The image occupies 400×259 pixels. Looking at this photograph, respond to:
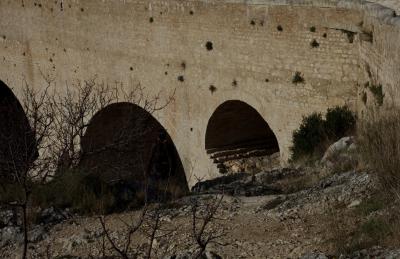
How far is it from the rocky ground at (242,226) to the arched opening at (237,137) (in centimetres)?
418

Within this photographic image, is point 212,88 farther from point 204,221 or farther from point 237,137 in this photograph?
point 204,221

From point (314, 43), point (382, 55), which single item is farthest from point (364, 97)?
point (314, 43)

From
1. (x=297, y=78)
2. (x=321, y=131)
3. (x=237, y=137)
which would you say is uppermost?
(x=297, y=78)

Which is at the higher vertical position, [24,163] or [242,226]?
[24,163]

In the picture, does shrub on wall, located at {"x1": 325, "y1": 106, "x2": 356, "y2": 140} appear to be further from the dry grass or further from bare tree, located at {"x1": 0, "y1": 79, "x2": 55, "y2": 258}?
bare tree, located at {"x1": 0, "y1": 79, "x2": 55, "y2": 258}

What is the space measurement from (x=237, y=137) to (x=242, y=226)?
5.93 meters

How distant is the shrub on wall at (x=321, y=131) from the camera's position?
8617mm

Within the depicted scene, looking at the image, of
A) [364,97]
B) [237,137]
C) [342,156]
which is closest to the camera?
[342,156]

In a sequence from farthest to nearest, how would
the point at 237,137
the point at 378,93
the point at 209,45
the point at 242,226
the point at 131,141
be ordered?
the point at 131,141
the point at 237,137
the point at 209,45
the point at 378,93
the point at 242,226

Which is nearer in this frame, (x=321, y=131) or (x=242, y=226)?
(x=242, y=226)

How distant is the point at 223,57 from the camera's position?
10391mm

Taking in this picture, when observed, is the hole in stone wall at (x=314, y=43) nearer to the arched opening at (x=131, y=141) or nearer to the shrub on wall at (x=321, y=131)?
the shrub on wall at (x=321, y=131)

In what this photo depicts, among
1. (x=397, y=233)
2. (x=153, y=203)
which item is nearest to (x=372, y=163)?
(x=397, y=233)

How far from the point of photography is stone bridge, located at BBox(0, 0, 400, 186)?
8.54 m
